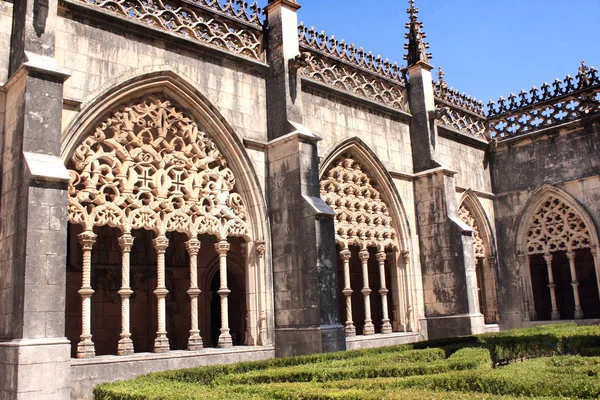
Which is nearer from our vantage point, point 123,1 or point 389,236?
point 123,1

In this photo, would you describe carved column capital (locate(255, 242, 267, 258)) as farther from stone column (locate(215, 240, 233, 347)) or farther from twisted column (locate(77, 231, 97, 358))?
twisted column (locate(77, 231, 97, 358))

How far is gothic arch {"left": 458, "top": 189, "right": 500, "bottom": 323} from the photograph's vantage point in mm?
16375

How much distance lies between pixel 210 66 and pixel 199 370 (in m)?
5.38

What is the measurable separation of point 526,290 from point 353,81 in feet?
24.9

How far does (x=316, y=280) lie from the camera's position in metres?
9.98

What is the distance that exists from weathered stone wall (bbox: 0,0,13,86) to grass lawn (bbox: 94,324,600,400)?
4.52m

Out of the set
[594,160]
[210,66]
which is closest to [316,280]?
[210,66]

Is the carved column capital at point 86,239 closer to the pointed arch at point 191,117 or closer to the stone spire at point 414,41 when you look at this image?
the pointed arch at point 191,117

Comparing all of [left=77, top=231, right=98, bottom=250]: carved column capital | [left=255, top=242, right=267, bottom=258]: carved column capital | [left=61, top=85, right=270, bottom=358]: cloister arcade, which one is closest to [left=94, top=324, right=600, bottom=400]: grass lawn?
[left=61, top=85, right=270, bottom=358]: cloister arcade

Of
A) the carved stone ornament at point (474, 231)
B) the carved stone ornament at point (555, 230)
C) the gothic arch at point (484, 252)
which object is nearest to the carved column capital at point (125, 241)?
the carved stone ornament at point (474, 231)

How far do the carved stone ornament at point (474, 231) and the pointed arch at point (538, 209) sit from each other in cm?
96

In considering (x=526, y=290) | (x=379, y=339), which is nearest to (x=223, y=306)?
(x=379, y=339)

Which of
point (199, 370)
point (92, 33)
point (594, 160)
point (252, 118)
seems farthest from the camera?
point (594, 160)

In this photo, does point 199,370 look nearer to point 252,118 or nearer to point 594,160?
point 252,118
